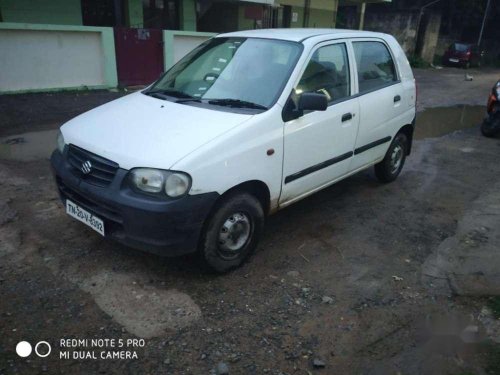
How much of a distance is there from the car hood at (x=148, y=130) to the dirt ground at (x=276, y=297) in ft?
3.24

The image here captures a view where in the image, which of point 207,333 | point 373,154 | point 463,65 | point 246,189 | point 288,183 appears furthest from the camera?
point 463,65

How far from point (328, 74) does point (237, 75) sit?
902mm

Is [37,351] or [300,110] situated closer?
[37,351]

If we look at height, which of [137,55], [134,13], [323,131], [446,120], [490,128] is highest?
[134,13]

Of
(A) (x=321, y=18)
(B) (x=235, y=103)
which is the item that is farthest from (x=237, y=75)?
(A) (x=321, y=18)

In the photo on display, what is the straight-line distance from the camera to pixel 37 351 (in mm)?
2510

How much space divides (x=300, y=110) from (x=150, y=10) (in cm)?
1253

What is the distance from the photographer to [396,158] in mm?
5445

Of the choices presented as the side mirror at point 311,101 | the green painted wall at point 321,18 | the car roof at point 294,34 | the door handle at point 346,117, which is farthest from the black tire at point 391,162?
the green painted wall at point 321,18

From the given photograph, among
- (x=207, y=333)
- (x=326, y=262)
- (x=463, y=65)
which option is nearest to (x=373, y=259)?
(x=326, y=262)

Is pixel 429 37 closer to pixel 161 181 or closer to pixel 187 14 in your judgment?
pixel 187 14

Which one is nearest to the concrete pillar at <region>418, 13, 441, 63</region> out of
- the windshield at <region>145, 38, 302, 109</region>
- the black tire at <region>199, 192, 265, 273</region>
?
the windshield at <region>145, 38, 302, 109</region>

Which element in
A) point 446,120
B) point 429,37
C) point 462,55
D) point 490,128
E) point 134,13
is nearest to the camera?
point 490,128

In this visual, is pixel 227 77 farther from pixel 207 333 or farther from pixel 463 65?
pixel 463 65
